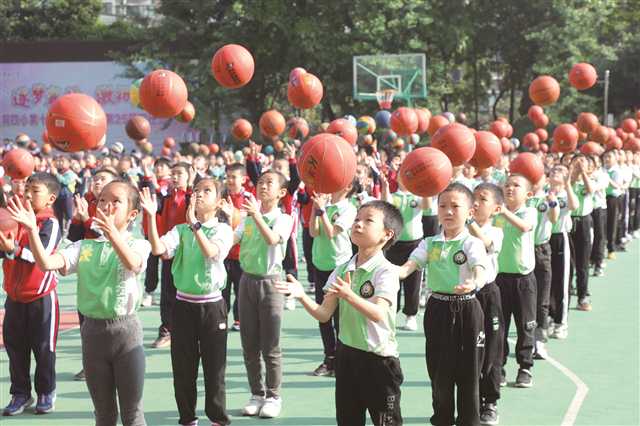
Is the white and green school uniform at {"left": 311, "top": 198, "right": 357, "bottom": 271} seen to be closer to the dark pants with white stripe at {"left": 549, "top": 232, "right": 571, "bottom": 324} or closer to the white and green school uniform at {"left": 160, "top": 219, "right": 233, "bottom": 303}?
the white and green school uniform at {"left": 160, "top": 219, "right": 233, "bottom": 303}

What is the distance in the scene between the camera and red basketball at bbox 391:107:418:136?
38.2ft

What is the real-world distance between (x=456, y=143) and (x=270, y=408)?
278 centimetres

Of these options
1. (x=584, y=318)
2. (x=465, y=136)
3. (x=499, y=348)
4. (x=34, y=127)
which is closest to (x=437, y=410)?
(x=499, y=348)

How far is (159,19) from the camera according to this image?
32031mm

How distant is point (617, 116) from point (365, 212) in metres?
35.2

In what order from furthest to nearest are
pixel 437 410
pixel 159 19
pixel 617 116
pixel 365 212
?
pixel 617 116 → pixel 159 19 → pixel 437 410 → pixel 365 212

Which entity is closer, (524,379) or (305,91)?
(524,379)

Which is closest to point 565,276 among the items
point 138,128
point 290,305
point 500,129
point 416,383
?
point 416,383

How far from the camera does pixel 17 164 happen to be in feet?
27.6

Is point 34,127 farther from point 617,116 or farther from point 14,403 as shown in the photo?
point 14,403

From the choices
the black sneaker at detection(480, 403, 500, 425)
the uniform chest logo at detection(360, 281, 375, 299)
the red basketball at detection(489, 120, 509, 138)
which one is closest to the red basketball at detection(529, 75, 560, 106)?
the red basketball at detection(489, 120, 509, 138)

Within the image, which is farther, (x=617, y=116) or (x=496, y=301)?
(x=617, y=116)

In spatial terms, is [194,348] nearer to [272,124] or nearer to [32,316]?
[32,316]

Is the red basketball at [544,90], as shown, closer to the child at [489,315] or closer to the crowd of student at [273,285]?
the crowd of student at [273,285]
